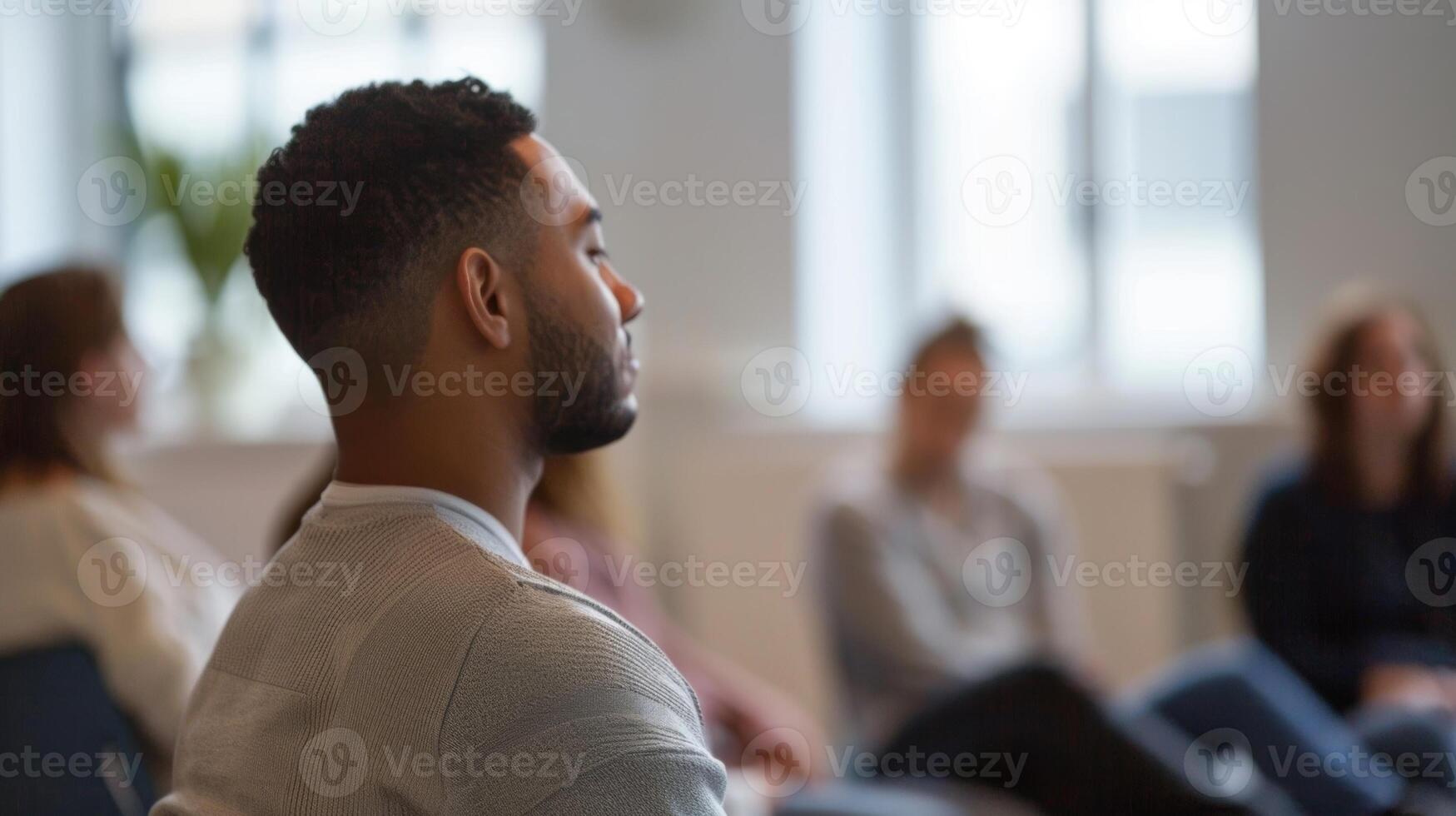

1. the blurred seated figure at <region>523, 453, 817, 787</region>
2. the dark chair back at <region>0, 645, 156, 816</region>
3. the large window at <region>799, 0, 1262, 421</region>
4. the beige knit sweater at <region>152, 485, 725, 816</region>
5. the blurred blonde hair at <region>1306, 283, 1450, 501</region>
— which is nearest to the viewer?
the beige knit sweater at <region>152, 485, 725, 816</region>

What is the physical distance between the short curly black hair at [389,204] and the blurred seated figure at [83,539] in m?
0.88

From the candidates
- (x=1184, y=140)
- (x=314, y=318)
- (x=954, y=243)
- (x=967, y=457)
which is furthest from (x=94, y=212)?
(x=314, y=318)

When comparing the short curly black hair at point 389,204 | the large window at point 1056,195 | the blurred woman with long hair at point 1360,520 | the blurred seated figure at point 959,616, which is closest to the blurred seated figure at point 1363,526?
the blurred woman with long hair at point 1360,520

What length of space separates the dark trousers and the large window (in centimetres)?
164

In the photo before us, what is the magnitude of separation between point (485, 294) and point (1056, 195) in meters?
3.19

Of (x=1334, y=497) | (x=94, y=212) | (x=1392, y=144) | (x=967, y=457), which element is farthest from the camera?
(x=94, y=212)

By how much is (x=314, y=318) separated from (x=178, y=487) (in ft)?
11.4

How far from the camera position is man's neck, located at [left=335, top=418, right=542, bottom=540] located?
100 centimetres

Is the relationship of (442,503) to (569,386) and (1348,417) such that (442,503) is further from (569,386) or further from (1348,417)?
(1348,417)

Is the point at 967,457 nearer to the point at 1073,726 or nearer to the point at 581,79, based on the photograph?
the point at 1073,726

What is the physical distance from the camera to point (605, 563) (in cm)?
224

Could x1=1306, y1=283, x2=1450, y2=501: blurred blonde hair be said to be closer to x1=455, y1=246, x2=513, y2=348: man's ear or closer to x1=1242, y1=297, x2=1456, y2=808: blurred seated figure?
x1=1242, y1=297, x2=1456, y2=808: blurred seated figure

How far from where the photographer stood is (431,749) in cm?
86

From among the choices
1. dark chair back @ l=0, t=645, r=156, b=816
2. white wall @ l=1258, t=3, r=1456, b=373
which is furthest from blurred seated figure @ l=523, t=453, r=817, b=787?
white wall @ l=1258, t=3, r=1456, b=373
